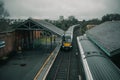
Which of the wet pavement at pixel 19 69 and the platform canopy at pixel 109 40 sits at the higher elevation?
the platform canopy at pixel 109 40

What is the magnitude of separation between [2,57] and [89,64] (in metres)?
15.6

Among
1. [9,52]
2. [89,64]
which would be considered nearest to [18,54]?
[9,52]

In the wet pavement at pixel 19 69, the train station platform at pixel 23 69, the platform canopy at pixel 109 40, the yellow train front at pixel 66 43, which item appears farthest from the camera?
the yellow train front at pixel 66 43

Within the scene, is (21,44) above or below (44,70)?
above

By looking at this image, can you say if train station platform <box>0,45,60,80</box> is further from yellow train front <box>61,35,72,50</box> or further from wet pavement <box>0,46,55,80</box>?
yellow train front <box>61,35,72,50</box>

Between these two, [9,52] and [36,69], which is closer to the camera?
[36,69]

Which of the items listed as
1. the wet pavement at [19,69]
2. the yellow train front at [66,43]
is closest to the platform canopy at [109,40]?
the yellow train front at [66,43]

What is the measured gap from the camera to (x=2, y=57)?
23203 millimetres

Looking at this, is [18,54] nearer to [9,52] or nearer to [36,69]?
[9,52]

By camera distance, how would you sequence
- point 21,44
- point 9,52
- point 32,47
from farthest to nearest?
1. point 32,47
2. point 21,44
3. point 9,52

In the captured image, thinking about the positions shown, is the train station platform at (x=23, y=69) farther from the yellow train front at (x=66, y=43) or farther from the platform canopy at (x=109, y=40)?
the yellow train front at (x=66, y=43)

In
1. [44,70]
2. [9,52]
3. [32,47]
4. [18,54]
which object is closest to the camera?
[44,70]

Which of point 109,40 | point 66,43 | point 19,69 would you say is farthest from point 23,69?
point 66,43

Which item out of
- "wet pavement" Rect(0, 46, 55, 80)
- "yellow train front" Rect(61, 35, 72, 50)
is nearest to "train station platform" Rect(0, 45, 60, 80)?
"wet pavement" Rect(0, 46, 55, 80)
